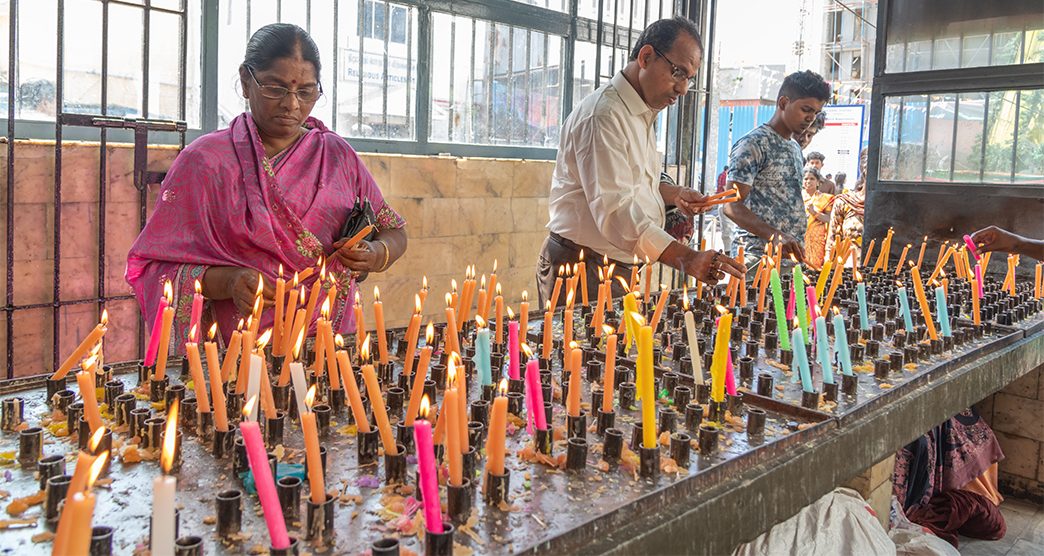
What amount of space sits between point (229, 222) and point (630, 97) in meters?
1.82

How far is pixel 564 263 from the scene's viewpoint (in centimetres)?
351

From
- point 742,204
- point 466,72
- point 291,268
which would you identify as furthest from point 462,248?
point 291,268

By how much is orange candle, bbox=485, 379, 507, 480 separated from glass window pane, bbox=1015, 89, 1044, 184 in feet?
17.9

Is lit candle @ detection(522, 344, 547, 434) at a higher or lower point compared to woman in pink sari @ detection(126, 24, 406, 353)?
lower

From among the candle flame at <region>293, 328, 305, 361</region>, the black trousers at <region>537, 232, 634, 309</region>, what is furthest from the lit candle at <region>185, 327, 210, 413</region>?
the black trousers at <region>537, 232, 634, 309</region>

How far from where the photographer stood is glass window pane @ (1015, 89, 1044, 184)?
205 inches

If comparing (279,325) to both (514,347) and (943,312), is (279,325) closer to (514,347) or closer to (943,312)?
(514,347)

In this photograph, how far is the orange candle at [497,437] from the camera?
1153mm

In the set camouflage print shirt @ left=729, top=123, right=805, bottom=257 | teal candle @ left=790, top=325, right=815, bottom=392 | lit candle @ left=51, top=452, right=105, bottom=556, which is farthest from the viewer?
camouflage print shirt @ left=729, top=123, right=805, bottom=257

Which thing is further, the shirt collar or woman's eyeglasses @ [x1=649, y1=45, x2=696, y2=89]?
the shirt collar

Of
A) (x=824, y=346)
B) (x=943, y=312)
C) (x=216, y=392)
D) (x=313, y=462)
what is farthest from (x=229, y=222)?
(x=943, y=312)

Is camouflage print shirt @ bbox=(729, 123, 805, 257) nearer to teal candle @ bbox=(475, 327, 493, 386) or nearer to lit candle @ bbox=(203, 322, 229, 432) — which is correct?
teal candle @ bbox=(475, 327, 493, 386)

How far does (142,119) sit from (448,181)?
2.06m

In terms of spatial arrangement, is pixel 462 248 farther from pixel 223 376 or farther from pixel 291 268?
pixel 223 376
